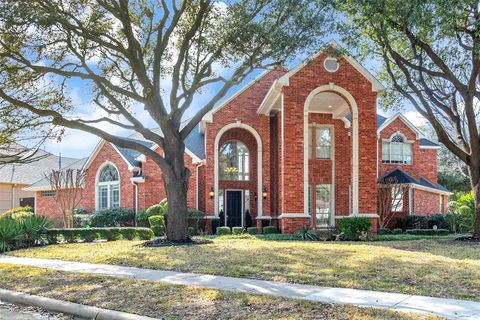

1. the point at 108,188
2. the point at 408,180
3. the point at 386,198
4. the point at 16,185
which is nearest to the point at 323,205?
the point at 386,198

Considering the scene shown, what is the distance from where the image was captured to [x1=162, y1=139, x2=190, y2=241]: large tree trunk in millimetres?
17016

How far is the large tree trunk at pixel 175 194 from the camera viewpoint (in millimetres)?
17016

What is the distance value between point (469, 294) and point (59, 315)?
245 inches

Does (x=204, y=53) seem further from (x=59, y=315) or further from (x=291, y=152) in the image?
(x=59, y=315)

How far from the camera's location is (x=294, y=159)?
20984mm

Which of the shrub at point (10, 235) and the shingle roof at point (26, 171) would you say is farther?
the shingle roof at point (26, 171)

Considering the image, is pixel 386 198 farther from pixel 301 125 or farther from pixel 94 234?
pixel 94 234

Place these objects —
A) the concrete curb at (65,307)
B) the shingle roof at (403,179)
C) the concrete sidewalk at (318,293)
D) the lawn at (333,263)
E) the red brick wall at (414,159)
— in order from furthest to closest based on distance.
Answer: the red brick wall at (414,159) < the shingle roof at (403,179) < the lawn at (333,263) < the concrete curb at (65,307) < the concrete sidewalk at (318,293)

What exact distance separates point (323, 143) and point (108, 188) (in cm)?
1249

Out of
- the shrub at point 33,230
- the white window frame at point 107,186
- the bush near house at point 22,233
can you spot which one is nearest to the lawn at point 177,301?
the bush near house at point 22,233

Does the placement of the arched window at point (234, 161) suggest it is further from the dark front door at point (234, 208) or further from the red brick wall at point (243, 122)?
the red brick wall at point (243, 122)

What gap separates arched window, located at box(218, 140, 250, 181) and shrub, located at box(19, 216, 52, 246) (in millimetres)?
10055

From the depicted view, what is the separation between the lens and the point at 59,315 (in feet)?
25.2

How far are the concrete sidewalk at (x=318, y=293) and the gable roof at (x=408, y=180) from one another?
1873 centimetres
